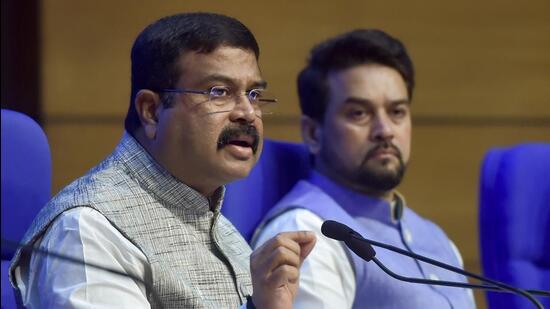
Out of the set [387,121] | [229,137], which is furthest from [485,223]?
[229,137]

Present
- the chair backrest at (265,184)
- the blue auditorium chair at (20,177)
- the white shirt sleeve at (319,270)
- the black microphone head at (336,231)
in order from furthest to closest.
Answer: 1. the chair backrest at (265,184)
2. the white shirt sleeve at (319,270)
3. the blue auditorium chair at (20,177)
4. the black microphone head at (336,231)

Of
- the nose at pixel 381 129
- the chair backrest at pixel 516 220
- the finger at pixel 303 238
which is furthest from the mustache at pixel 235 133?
the chair backrest at pixel 516 220

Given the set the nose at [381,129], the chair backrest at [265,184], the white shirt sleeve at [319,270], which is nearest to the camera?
the white shirt sleeve at [319,270]

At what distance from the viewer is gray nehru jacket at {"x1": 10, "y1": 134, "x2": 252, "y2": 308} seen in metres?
1.48

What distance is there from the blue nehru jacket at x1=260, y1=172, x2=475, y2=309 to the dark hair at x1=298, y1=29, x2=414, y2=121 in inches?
7.2

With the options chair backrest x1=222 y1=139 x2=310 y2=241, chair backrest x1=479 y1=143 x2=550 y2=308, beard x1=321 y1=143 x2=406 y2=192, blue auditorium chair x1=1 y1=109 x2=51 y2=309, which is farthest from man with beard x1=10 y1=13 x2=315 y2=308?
chair backrest x1=479 y1=143 x2=550 y2=308

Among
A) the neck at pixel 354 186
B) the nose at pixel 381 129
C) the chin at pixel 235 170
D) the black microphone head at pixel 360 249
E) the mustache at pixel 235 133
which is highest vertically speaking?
the mustache at pixel 235 133

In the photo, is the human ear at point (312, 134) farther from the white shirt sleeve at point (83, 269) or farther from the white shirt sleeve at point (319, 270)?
the white shirt sleeve at point (83, 269)

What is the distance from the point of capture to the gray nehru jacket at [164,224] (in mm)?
1477

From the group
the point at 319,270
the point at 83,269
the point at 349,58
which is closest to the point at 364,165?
the point at 349,58

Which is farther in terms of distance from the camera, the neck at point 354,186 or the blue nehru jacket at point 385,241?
the neck at point 354,186

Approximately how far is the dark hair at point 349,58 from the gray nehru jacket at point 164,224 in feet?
2.70

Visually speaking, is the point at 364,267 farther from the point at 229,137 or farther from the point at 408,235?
the point at 229,137

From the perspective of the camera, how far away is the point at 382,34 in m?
2.45
